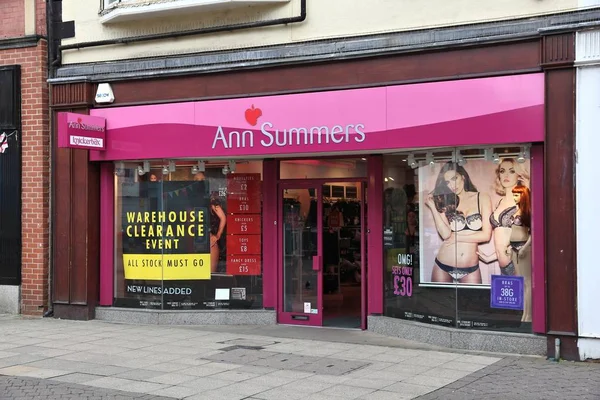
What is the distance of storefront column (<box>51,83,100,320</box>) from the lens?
12.2m

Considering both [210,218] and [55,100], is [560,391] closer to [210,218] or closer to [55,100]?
[210,218]

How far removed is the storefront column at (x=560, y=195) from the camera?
28.8ft

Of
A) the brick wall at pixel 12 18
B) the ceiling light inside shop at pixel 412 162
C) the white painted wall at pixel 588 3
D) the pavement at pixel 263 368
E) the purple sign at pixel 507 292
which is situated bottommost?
the pavement at pixel 263 368

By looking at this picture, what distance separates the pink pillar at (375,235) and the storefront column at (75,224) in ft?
15.8

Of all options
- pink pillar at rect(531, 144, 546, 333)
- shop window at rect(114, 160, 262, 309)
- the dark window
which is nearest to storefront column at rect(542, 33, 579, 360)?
pink pillar at rect(531, 144, 546, 333)

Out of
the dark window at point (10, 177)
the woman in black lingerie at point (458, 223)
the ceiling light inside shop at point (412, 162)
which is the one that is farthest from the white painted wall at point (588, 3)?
the dark window at point (10, 177)

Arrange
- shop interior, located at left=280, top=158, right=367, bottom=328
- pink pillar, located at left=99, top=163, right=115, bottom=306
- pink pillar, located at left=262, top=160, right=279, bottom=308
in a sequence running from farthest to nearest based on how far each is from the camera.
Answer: pink pillar, located at left=99, top=163, right=115, bottom=306 < pink pillar, located at left=262, top=160, right=279, bottom=308 < shop interior, located at left=280, top=158, right=367, bottom=328

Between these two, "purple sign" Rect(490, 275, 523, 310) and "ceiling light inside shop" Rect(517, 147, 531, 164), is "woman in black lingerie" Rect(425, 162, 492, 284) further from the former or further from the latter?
"ceiling light inside shop" Rect(517, 147, 531, 164)

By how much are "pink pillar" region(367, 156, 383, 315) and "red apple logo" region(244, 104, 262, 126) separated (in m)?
1.83

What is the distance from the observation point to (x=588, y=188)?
28.5ft

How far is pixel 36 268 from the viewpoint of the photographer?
1258cm

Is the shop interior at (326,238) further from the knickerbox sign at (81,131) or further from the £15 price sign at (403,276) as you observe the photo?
the knickerbox sign at (81,131)

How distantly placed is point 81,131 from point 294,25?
384 centimetres

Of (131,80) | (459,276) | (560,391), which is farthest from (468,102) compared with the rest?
(131,80)
